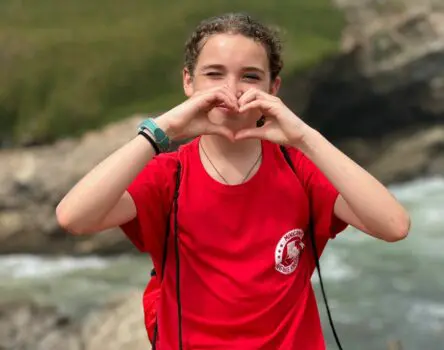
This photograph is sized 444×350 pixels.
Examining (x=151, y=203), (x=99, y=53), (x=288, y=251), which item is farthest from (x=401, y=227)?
(x=99, y=53)

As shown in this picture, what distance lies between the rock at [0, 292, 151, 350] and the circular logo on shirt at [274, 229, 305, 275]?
9.64 ft

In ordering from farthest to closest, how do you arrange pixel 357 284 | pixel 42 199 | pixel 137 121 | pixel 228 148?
pixel 137 121
pixel 42 199
pixel 357 284
pixel 228 148

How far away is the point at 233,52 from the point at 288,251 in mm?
582

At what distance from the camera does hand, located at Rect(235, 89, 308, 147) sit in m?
1.82

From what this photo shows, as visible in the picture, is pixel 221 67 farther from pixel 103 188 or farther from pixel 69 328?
pixel 69 328

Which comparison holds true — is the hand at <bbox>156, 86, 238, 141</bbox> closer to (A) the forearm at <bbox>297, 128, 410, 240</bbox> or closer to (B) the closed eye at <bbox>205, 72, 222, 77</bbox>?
(B) the closed eye at <bbox>205, 72, 222, 77</bbox>

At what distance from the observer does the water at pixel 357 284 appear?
6027 mm

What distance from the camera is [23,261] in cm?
746

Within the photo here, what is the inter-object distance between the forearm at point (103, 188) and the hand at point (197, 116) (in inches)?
3.6

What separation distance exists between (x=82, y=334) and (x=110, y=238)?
7.60 feet

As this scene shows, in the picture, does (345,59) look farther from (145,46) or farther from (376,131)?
(145,46)

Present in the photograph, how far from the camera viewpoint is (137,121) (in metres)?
8.09

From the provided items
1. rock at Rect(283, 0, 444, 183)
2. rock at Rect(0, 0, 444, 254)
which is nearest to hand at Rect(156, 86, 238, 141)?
rock at Rect(0, 0, 444, 254)

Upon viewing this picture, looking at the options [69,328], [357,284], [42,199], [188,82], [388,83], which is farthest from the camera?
[388,83]
